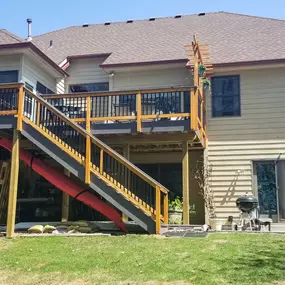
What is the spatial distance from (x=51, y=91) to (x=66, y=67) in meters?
1.29

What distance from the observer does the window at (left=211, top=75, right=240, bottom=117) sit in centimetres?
1347

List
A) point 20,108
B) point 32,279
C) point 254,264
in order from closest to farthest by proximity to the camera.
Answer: point 32,279 → point 254,264 → point 20,108

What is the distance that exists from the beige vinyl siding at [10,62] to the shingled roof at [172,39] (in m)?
2.56

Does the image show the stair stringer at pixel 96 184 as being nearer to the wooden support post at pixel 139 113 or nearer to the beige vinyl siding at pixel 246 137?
the wooden support post at pixel 139 113

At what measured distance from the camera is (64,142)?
10070mm

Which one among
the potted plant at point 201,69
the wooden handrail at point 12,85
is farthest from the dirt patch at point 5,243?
the potted plant at point 201,69

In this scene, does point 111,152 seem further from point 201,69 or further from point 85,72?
point 85,72

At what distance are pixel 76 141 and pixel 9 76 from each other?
13.5ft

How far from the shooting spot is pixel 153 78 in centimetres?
1395

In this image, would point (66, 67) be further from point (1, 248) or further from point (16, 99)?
point (1, 248)

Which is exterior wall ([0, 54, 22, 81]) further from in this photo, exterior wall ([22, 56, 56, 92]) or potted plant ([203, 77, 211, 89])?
potted plant ([203, 77, 211, 89])

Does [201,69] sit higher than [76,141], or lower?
higher

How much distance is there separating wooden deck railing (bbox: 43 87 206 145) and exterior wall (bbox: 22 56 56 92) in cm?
151

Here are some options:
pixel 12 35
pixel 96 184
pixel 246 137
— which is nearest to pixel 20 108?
pixel 96 184
